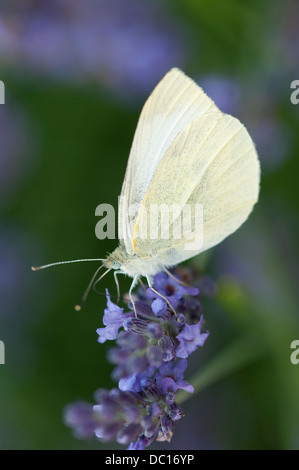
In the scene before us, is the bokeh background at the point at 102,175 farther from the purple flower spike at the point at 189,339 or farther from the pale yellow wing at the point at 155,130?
the purple flower spike at the point at 189,339

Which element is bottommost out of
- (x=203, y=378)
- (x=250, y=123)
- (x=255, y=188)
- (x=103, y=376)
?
(x=203, y=378)

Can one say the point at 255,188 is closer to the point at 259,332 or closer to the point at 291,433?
the point at 259,332

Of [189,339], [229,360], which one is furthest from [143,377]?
[229,360]

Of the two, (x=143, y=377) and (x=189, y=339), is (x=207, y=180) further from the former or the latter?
(x=143, y=377)

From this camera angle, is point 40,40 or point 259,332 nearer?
point 259,332
